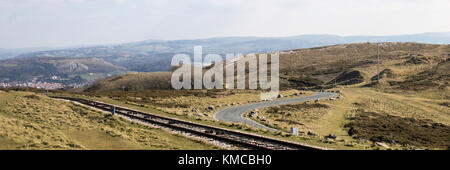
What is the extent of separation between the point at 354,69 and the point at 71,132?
11812cm

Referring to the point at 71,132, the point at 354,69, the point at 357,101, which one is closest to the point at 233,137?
the point at 71,132

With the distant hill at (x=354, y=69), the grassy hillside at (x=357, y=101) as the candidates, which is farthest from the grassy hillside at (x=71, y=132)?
the distant hill at (x=354, y=69)

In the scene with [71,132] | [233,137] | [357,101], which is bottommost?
[357,101]

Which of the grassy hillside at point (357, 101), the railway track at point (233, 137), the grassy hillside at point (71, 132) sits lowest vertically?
the grassy hillside at point (357, 101)

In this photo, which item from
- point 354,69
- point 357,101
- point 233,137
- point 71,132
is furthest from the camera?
point 354,69

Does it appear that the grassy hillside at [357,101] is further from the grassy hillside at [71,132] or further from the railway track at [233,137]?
the grassy hillside at [71,132]

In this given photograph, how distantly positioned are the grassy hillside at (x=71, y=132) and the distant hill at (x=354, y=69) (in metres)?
82.2

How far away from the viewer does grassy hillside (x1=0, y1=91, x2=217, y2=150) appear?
68.0ft

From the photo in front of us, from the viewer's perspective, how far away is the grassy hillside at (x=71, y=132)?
20716mm

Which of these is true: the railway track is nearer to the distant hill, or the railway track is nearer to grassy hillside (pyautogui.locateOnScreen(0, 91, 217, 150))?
grassy hillside (pyautogui.locateOnScreen(0, 91, 217, 150))

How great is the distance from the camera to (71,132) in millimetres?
26469

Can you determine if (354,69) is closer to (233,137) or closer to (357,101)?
(357,101)
